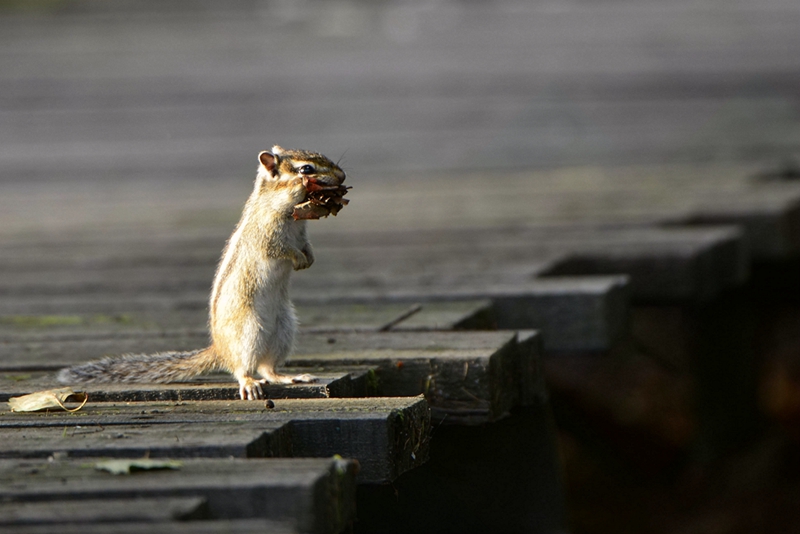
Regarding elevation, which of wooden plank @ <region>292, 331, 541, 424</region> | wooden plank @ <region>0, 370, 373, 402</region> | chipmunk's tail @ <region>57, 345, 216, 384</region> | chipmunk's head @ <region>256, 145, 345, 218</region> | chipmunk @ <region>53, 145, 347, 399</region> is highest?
chipmunk's head @ <region>256, 145, 345, 218</region>

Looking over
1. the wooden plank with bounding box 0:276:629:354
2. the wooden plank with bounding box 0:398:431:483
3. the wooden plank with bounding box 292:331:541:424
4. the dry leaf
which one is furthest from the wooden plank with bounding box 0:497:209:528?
the wooden plank with bounding box 0:276:629:354

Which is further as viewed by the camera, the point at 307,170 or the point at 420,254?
the point at 420,254

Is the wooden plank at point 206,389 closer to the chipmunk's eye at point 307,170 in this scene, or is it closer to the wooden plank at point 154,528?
the chipmunk's eye at point 307,170

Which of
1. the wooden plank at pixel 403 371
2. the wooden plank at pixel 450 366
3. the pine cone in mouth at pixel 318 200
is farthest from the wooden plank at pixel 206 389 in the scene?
the pine cone in mouth at pixel 318 200

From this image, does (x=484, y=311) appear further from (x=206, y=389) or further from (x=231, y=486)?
(x=231, y=486)

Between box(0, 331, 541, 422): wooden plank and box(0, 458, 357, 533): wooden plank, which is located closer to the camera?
box(0, 458, 357, 533): wooden plank

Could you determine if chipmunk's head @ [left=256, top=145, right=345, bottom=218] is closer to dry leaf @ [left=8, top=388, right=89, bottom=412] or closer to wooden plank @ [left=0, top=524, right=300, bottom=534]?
dry leaf @ [left=8, top=388, right=89, bottom=412]

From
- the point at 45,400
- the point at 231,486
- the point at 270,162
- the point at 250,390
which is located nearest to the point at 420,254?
the point at 270,162
